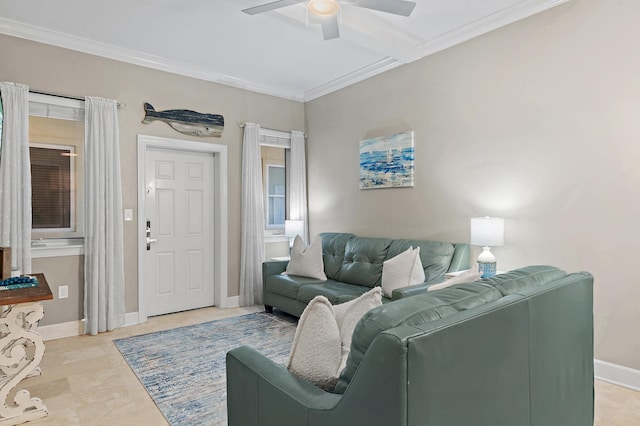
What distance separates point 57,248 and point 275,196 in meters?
2.66

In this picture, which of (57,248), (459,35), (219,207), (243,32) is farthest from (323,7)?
(57,248)

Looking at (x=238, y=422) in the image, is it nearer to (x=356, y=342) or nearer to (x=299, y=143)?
(x=356, y=342)

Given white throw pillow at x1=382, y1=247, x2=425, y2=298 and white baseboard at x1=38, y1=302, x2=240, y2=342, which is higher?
white throw pillow at x1=382, y1=247, x2=425, y2=298

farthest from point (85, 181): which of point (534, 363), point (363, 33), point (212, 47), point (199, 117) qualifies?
point (534, 363)

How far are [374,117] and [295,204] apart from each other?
1.63 meters

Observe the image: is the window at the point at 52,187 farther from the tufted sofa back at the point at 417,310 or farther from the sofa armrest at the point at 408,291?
the tufted sofa back at the point at 417,310

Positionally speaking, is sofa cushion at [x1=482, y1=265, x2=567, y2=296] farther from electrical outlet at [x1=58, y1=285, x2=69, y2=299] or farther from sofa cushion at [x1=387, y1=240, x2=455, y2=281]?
electrical outlet at [x1=58, y1=285, x2=69, y2=299]

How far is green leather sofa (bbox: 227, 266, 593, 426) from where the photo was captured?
1038mm

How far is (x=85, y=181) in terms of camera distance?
3770 mm

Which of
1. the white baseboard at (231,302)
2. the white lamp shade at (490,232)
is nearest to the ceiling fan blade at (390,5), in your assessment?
the white lamp shade at (490,232)

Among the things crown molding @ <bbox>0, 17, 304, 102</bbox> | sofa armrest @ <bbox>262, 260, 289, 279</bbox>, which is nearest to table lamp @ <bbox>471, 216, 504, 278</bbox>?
sofa armrest @ <bbox>262, 260, 289, 279</bbox>

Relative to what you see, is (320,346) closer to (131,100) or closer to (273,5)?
(273,5)

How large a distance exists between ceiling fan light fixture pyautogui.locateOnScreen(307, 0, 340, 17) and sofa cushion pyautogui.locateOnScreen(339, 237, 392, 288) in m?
2.26

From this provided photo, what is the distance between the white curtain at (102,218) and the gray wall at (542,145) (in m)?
2.88
